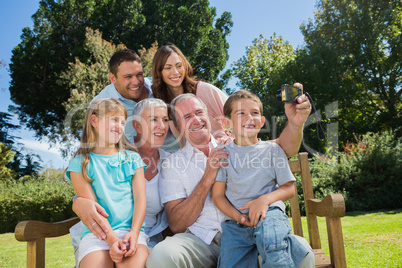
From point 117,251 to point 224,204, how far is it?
0.78 meters

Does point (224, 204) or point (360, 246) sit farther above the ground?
point (224, 204)

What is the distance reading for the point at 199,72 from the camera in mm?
20891

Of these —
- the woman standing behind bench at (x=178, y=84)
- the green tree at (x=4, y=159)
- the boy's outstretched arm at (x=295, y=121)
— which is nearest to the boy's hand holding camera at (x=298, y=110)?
the boy's outstretched arm at (x=295, y=121)

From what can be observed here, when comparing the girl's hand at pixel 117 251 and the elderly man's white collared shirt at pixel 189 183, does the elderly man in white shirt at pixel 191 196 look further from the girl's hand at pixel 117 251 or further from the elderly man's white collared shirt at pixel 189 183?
the girl's hand at pixel 117 251

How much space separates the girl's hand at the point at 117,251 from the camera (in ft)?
7.10

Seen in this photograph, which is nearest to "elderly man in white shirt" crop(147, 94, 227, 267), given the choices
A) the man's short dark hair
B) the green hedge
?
the man's short dark hair

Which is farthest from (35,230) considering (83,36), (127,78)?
(83,36)

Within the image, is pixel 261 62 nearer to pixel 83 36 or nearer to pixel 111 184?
pixel 83 36

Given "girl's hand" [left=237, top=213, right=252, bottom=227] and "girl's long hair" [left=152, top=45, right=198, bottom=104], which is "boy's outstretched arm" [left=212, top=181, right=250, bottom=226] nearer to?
"girl's hand" [left=237, top=213, right=252, bottom=227]

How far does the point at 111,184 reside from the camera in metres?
2.47

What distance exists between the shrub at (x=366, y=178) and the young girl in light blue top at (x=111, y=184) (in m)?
10.7

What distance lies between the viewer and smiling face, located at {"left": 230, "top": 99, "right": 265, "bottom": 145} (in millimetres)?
2467

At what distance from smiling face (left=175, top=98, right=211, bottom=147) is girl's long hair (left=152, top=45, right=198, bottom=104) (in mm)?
928

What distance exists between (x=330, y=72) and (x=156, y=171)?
20.2 m
